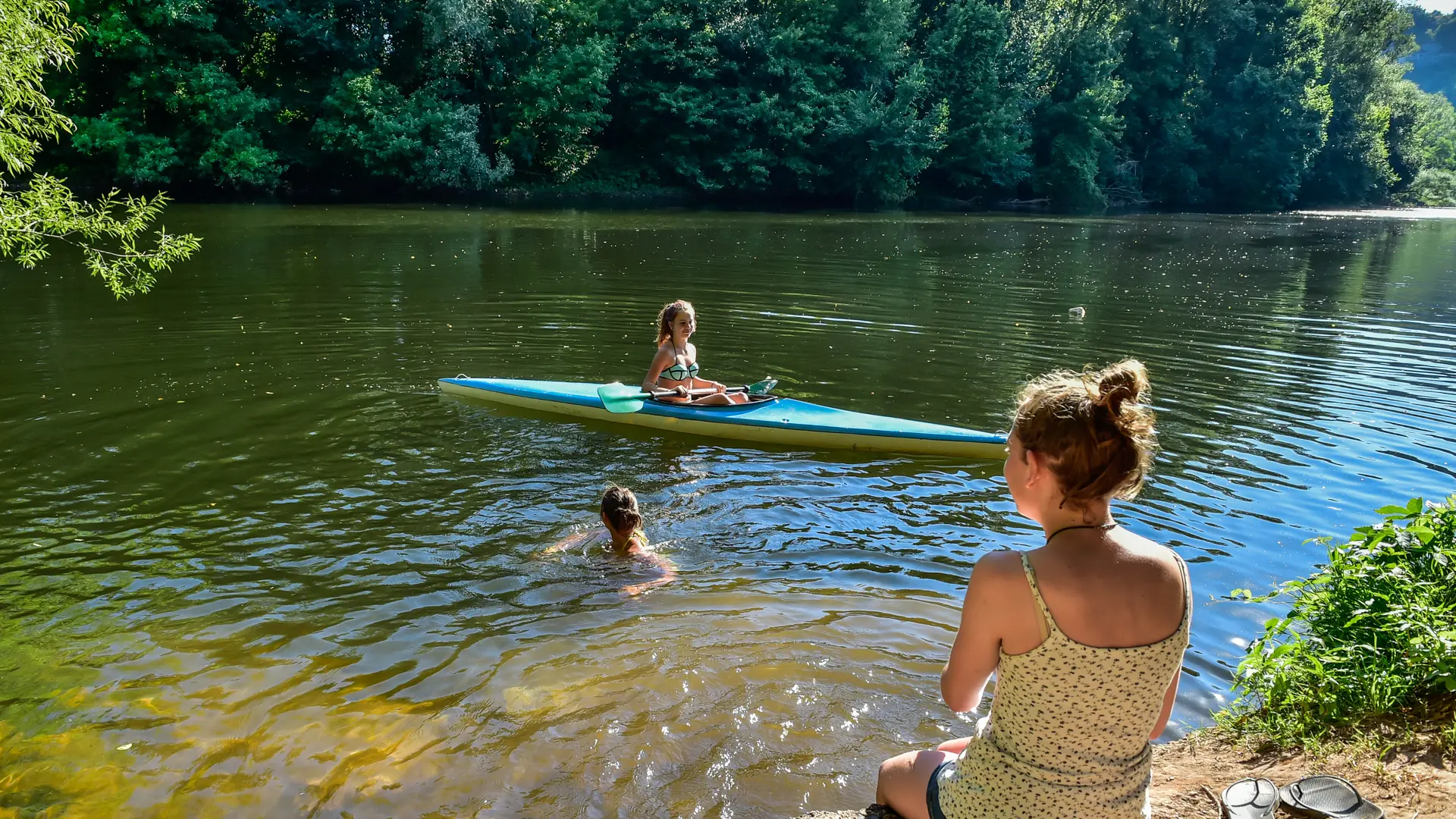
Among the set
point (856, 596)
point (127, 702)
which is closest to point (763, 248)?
point (856, 596)

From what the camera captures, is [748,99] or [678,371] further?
[748,99]

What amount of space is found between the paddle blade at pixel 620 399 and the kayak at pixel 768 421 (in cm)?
6

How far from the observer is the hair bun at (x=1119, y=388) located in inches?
74.3

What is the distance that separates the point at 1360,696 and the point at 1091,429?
7.08ft

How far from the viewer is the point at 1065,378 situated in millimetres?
2033

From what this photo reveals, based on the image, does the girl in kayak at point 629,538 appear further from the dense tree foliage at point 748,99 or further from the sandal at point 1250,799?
the dense tree foliage at point 748,99

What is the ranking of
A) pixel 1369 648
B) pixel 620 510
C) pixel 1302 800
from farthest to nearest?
pixel 620 510 < pixel 1369 648 < pixel 1302 800

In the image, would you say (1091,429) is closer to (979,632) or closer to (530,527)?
(979,632)

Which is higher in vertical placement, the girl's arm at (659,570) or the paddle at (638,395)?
the paddle at (638,395)

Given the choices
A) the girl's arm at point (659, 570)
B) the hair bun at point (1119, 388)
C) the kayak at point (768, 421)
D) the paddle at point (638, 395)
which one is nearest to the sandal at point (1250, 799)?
the hair bun at point (1119, 388)

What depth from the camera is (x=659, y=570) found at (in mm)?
5574

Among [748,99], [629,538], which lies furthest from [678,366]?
[748,99]

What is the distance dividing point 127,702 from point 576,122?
31885mm

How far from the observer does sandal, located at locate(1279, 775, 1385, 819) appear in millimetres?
2645
